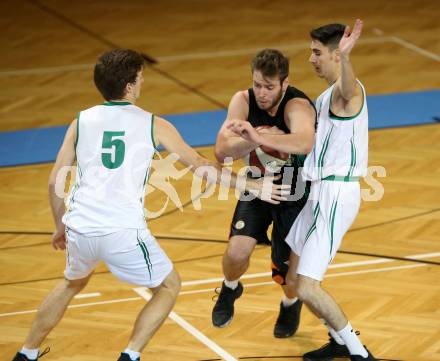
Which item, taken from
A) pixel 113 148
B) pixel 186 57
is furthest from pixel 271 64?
pixel 186 57

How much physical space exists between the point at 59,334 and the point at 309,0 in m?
10.9

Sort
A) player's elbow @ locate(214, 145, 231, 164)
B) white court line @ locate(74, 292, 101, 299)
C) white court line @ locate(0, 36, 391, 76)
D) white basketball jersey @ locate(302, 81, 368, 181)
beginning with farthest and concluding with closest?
white court line @ locate(0, 36, 391, 76) → white court line @ locate(74, 292, 101, 299) → player's elbow @ locate(214, 145, 231, 164) → white basketball jersey @ locate(302, 81, 368, 181)

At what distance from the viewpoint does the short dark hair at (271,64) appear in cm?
571

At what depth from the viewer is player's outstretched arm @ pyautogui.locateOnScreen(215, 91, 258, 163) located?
19.4ft

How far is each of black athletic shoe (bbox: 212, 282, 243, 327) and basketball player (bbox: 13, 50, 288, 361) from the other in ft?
3.54

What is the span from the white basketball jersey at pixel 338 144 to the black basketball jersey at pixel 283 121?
194 millimetres

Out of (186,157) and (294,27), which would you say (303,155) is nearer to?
(186,157)

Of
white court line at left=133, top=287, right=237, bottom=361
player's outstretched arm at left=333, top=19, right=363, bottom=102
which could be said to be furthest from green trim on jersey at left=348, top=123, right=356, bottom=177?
white court line at left=133, top=287, right=237, bottom=361

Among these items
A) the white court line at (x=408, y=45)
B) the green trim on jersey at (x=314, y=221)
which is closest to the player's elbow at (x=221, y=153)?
the green trim on jersey at (x=314, y=221)

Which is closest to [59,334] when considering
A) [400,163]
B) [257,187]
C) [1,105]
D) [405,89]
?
[257,187]

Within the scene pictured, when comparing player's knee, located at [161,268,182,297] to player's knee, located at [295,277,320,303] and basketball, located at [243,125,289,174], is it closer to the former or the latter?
player's knee, located at [295,277,320,303]

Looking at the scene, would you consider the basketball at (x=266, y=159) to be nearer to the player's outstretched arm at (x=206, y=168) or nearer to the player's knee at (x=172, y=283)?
the player's outstretched arm at (x=206, y=168)

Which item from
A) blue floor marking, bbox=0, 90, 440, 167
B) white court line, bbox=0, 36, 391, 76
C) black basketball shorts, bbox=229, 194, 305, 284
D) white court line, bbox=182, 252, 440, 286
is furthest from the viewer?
white court line, bbox=0, 36, 391, 76

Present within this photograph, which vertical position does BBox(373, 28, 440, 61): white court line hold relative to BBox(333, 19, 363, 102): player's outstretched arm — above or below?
below
